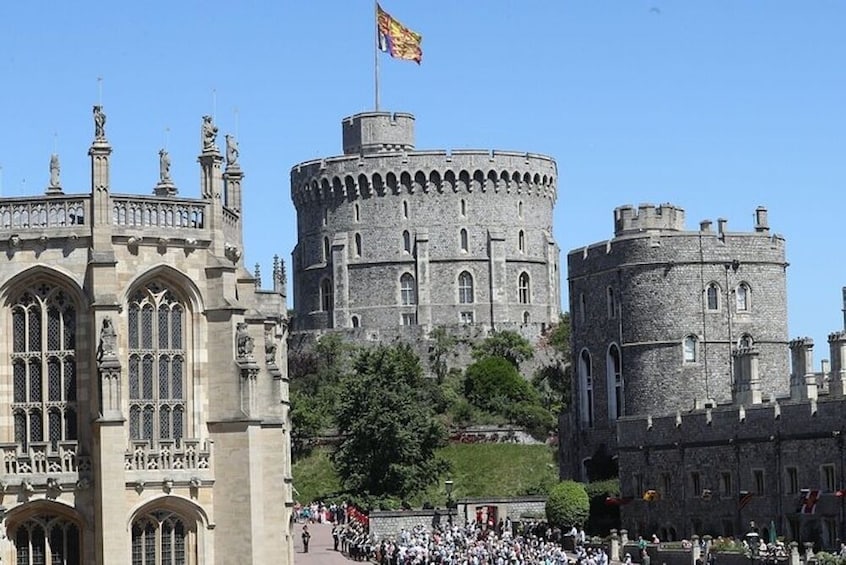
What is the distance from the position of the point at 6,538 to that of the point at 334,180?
8552 cm

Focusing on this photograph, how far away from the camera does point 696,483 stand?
81.0 m

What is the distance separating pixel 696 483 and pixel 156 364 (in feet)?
107

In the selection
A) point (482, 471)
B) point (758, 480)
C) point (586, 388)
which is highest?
point (586, 388)

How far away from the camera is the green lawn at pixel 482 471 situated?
10481 centimetres

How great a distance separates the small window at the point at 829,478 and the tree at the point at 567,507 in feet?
46.6

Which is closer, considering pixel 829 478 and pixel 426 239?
pixel 829 478

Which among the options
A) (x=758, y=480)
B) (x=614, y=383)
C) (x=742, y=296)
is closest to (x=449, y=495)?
(x=614, y=383)

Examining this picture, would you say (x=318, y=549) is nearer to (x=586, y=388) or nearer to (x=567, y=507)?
(x=567, y=507)

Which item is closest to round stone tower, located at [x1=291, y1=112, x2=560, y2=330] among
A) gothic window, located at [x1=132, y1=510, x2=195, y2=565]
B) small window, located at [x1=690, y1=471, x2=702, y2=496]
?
small window, located at [x1=690, y1=471, x2=702, y2=496]

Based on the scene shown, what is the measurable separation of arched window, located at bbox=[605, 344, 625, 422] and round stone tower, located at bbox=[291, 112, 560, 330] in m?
38.7

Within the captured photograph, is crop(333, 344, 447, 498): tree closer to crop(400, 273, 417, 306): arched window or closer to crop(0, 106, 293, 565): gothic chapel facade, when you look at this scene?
crop(400, 273, 417, 306): arched window

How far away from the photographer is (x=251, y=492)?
53.6 m

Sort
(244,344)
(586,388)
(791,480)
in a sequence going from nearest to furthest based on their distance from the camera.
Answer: (244,344)
(791,480)
(586,388)

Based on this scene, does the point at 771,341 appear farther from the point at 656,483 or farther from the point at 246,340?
the point at 246,340
